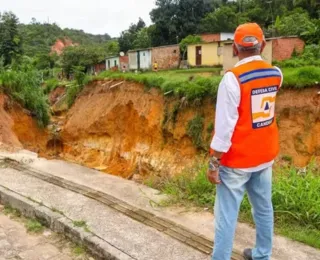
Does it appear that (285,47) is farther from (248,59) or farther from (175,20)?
(175,20)

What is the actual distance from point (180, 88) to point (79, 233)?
9.43m

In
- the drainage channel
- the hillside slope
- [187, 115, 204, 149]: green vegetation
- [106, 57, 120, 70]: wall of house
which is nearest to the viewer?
the drainage channel

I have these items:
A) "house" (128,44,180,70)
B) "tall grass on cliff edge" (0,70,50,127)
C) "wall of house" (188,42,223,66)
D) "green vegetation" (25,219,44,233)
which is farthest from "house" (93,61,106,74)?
"green vegetation" (25,219,44,233)

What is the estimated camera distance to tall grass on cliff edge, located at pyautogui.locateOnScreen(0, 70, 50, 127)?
13.7 metres

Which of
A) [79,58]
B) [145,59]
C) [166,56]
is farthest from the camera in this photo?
[79,58]

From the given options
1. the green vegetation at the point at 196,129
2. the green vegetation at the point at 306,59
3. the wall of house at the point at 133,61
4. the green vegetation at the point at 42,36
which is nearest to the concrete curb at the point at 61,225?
the green vegetation at the point at 196,129

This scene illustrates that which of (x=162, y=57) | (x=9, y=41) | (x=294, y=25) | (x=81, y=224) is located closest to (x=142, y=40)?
(x=162, y=57)

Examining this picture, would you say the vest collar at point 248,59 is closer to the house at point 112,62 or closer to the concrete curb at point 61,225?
the concrete curb at point 61,225

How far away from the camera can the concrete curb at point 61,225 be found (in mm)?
3326

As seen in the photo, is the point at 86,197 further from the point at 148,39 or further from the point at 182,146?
the point at 148,39

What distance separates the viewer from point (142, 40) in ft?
146

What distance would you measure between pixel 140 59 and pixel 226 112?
3187 centimetres

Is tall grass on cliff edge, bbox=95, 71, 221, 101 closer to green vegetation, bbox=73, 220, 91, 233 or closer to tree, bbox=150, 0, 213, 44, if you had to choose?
green vegetation, bbox=73, 220, 91, 233

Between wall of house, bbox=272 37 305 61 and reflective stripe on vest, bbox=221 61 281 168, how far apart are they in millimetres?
19948
